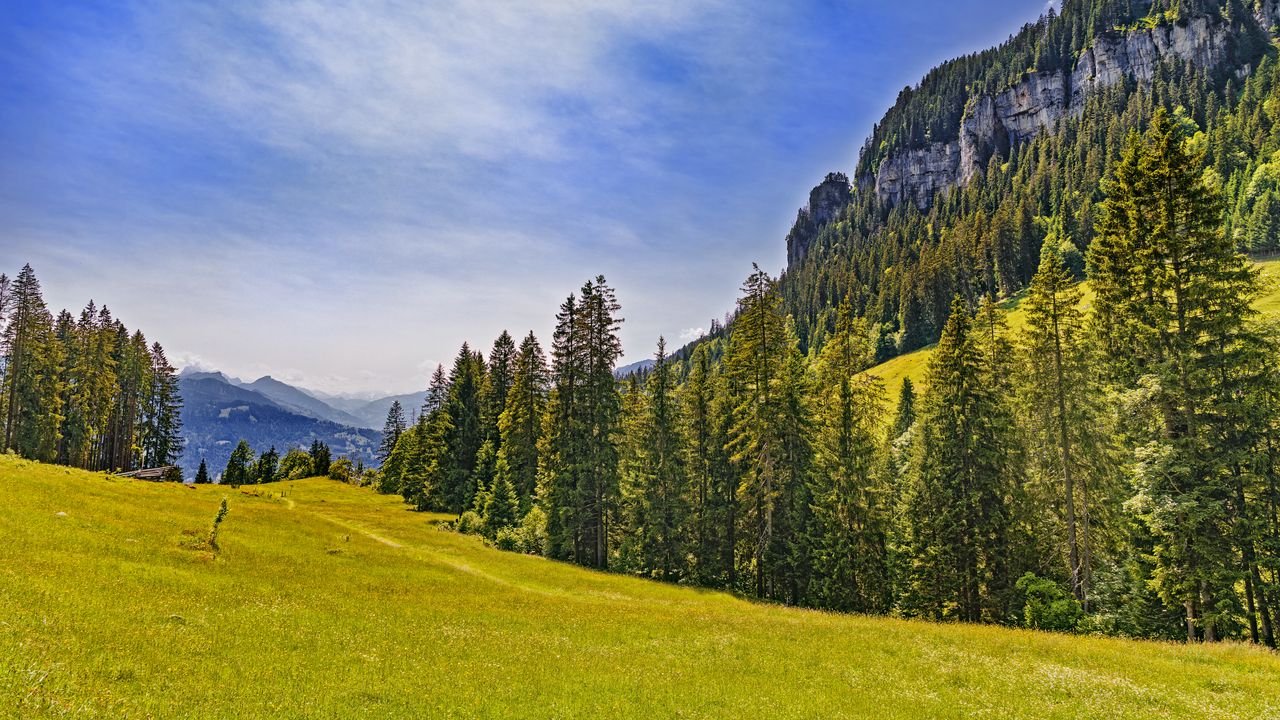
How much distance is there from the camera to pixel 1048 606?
30.5 m

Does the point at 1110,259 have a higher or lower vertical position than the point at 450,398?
higher

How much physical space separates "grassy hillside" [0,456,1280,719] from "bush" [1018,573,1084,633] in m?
8.55

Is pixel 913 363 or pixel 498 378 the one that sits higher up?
pixel 913 363

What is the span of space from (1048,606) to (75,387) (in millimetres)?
97782

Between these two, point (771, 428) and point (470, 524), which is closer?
point (771, 428)

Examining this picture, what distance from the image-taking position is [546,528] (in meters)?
45.8

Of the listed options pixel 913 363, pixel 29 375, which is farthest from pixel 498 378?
pixel 913 363

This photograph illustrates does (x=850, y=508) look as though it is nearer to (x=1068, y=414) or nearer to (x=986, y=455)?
(x=986, y=455)

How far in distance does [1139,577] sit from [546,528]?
1446 inches

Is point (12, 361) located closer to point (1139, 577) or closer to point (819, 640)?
point (819, 640)

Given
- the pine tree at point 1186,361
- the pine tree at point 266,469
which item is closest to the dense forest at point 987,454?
the pine tree at point 1186,361

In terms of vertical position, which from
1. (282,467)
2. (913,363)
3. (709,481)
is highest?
(913,363)

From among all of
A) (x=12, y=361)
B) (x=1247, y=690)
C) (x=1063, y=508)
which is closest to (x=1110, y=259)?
(x=1063, y=508)

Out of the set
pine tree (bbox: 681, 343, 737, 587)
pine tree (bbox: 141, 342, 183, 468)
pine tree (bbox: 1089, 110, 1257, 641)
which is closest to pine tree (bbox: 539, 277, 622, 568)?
pine tree (bbox: 681, 343, 737, 587)
